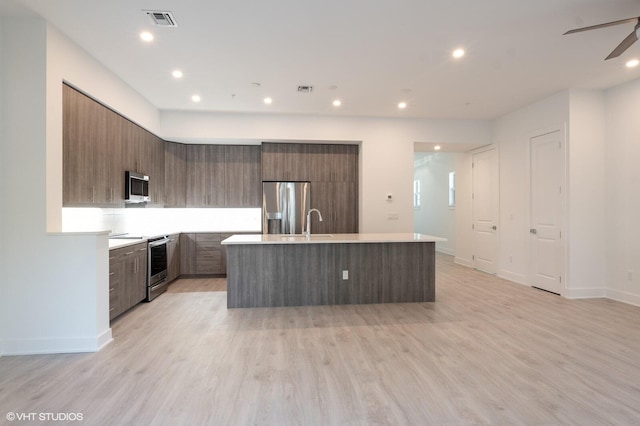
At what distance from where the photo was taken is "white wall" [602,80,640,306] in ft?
14.2

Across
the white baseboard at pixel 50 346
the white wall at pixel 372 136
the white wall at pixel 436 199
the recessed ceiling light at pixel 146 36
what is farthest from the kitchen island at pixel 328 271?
the white wall at pixel 436 199

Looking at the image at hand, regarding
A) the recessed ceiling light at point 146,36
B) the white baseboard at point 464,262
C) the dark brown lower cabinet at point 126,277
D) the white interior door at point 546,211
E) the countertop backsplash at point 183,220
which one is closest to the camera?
the recessed ceiling light at point 146,36

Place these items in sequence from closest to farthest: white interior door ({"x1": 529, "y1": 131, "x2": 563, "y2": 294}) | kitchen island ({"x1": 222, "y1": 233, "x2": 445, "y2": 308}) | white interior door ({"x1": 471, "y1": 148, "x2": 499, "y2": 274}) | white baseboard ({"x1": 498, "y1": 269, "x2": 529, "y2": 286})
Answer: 1. kitchen island ({"x1": 222, "y1": 233, "x2": 445, "y2": 308})
2. white interior door ({"x1": 529, "y1": 131, "x2": 563, "y2": 294})
3. white baseboard ({"x1": 498, "y1": 269, "x2": 529, "y2": 286})
4. white interior door ({"x1": 471, "y1": 148, "x2": 499, "y2": 274})

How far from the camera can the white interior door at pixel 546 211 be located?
484 cm

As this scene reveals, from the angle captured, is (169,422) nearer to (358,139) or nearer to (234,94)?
(234,94)

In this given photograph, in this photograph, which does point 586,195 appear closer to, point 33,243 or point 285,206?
point 285,206

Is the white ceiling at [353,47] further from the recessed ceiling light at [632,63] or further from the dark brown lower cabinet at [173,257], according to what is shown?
the dark brown lower cabinet at [173,257]

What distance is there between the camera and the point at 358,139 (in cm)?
600

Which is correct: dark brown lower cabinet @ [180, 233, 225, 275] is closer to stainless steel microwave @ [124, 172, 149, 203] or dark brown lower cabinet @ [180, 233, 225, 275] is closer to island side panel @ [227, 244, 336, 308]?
stainless steel microwave @ [124, 172, 149, 203]

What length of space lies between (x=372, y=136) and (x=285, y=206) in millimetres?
2127

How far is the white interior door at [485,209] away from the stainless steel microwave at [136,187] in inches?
245

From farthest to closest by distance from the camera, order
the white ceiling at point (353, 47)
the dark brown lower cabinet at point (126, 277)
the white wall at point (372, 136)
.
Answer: the white wall at point (372, 136) < the dark brown lower cabinet at point (126, 277) < the white ceiling at point (353, 47)

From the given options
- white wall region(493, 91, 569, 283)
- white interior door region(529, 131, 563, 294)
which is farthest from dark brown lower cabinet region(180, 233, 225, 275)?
white interior door region(529, 131, 563, 294)

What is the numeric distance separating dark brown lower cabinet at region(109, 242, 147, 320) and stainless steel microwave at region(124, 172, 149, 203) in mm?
701
